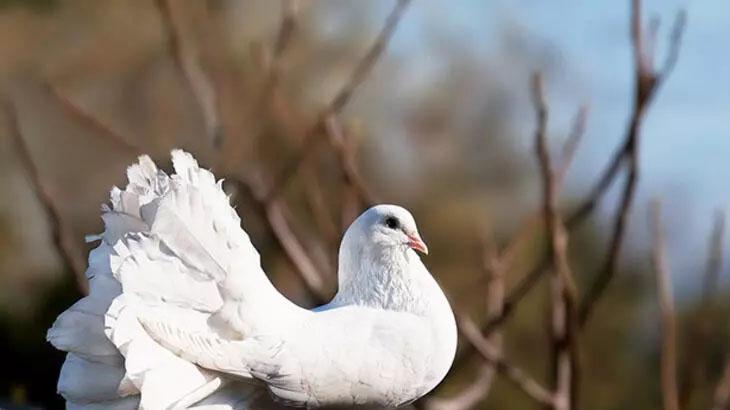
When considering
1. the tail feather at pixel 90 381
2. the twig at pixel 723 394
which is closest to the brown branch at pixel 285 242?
the twig at pixel 723 394

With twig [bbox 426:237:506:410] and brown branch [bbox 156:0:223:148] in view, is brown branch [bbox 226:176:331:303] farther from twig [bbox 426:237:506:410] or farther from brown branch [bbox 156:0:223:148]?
twig [bbox 426:237:506:410]

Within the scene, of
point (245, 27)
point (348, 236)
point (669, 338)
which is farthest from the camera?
point (245, 27)

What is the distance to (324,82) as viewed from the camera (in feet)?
35.1

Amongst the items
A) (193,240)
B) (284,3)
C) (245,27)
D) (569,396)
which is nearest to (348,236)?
(193,240)

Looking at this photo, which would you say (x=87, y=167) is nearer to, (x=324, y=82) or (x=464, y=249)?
(x=324, y=82)

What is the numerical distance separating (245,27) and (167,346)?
31.0ft

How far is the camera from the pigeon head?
95.5 inches

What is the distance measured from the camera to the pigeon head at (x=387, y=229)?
2.43m

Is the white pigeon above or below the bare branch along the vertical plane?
above

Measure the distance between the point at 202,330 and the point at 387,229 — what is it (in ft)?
1.41

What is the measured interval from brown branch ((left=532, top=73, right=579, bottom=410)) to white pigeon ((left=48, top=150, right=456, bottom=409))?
1.08 metres

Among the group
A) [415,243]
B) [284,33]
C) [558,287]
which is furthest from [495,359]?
[415,243]

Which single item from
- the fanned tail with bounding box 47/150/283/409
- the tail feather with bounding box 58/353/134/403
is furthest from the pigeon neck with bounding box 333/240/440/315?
the tail feather with bounding box 58/353/134/403

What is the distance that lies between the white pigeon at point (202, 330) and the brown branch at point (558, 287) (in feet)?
3.53
